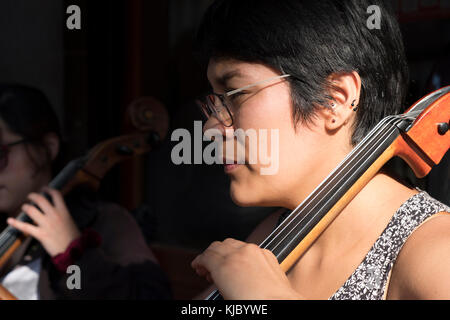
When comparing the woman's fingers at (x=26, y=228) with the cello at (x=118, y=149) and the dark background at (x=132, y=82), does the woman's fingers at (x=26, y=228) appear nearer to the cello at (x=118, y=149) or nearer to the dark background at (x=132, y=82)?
the cello at (x=118, y=149)

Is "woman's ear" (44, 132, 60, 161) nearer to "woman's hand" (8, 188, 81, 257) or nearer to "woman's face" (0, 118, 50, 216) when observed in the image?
"woman's face" (0, 118, 50, 216)

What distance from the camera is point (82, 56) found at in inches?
80.7

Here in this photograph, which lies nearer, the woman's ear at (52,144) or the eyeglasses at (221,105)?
the eyeglasses at (221,105)

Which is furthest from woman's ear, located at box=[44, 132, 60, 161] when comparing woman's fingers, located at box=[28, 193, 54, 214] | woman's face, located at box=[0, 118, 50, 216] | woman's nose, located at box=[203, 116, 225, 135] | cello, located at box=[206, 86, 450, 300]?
cello, located at box=[206, 86, 450, 300]

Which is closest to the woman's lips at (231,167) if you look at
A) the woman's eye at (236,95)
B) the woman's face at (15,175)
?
the woman's eye at (236,95)

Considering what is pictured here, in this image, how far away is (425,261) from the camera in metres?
0.69

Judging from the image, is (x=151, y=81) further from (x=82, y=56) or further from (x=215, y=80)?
(x=215, y=80)

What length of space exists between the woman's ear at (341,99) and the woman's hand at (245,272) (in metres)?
0.26

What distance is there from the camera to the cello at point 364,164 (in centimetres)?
75

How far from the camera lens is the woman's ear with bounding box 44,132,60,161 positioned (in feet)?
5.31

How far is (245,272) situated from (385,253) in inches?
9.7

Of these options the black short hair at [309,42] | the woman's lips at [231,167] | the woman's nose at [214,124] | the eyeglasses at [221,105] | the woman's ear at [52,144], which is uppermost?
the black short hair at [309,42]

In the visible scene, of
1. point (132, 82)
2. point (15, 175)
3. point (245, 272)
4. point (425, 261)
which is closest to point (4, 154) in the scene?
point (15, 175)
